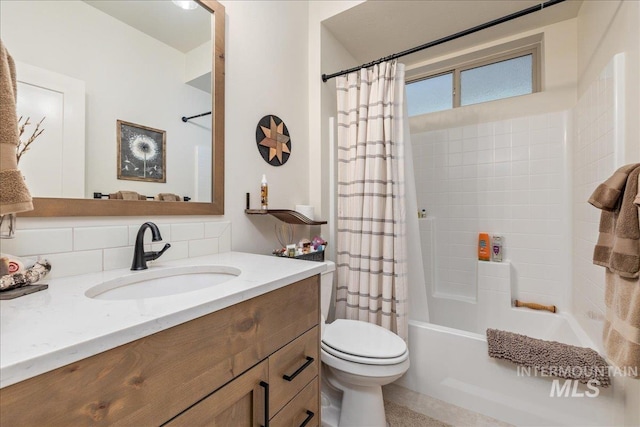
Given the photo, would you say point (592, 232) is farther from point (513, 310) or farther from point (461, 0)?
point (461, 0)

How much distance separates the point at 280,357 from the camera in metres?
0.80

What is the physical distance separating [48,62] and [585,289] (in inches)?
108

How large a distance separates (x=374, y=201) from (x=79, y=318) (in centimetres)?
138

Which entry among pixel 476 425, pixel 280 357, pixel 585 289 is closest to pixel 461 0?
pixel 585 289

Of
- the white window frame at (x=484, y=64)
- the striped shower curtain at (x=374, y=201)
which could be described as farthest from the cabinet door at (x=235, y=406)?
the white window frame at (x=484, y=64)

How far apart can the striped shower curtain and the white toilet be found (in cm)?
22

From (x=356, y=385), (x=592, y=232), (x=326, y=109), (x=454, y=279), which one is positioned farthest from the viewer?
(x=454, y=279)

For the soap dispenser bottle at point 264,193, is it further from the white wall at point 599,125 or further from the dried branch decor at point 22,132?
the white wall at point 599,125

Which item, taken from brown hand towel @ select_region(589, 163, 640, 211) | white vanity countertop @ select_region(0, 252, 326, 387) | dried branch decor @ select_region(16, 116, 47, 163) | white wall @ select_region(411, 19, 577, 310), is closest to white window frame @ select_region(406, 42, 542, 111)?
white wall @ select_region(411, 19, 577, 310)

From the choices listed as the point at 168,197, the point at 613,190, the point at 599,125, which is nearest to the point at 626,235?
the point at 613,190

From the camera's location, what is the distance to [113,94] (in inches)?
38.0

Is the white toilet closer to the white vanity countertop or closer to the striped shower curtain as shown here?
the striped shower curtain

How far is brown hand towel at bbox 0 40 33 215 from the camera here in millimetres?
514

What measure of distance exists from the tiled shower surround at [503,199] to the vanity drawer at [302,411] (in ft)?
5.96
